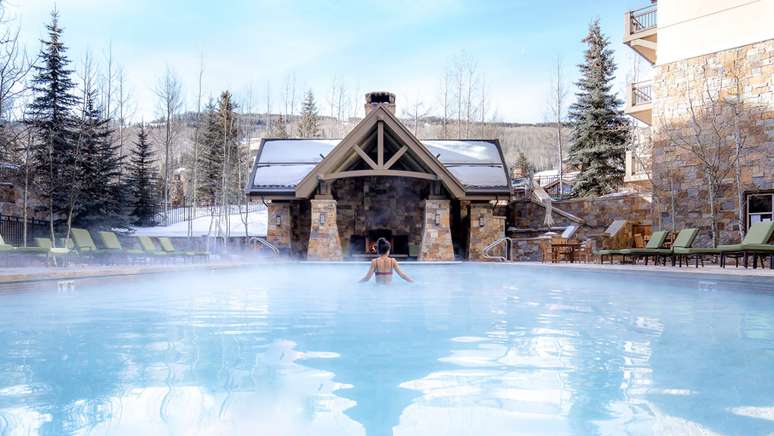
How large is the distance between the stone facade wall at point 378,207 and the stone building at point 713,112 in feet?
27.3

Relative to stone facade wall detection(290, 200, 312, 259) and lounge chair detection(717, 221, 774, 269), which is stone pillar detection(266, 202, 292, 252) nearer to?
stone facade wall detection(290, 200, 312, 259)

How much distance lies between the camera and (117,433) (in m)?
2.59

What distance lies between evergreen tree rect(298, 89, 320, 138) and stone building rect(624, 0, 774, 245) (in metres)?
30.7

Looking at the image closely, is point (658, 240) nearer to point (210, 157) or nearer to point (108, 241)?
point (108, 241)

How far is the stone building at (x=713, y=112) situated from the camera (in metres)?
15.9

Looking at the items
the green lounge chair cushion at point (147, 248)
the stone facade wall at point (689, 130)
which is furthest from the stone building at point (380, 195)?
the stone facade wall at point (689, 130)

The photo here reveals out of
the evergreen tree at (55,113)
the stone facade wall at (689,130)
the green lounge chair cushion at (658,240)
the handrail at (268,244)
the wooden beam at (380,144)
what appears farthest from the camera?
the evergreen tree at (55,113)

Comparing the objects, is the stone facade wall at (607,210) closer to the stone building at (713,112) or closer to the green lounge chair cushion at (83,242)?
the stone building at (713,112)

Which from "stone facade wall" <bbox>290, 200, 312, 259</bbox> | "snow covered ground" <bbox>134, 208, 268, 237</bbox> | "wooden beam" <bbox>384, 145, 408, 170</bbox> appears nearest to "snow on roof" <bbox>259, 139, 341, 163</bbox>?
"stone facade wall" <bbox>290, 200, 312, 259</bbox>

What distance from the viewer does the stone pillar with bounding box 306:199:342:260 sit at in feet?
61.2

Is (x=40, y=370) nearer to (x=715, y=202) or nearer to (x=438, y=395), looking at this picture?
(x=438, y=395)

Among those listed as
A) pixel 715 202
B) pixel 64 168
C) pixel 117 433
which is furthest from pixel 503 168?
pixel 117 433

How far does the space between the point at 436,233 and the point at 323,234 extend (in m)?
3.79

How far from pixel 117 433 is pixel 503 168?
65.0 ft
